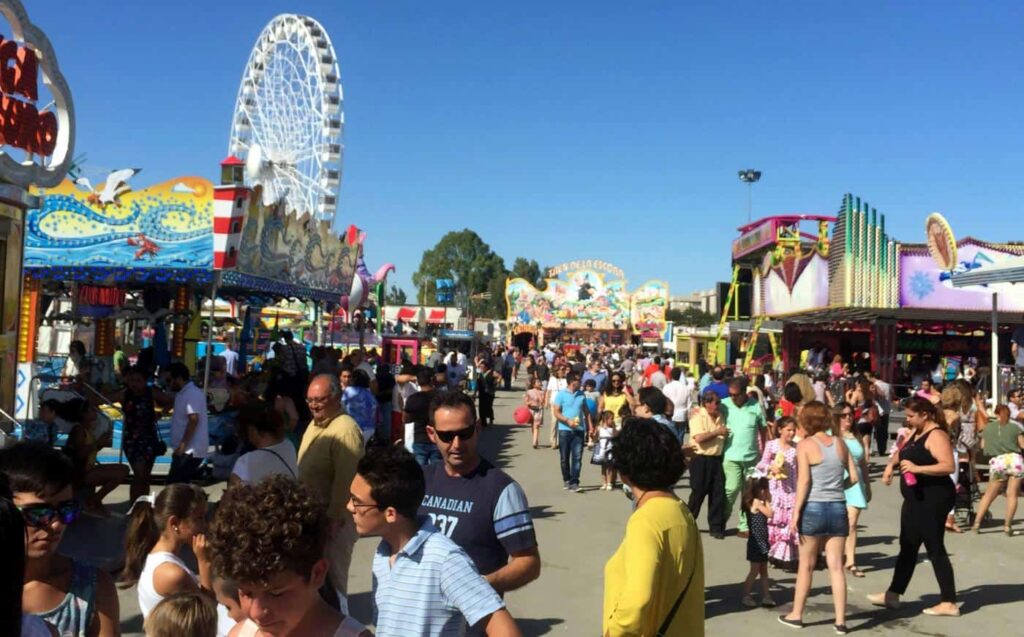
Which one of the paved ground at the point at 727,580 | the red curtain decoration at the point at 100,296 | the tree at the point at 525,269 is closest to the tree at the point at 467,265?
the tree at the point at 525,269

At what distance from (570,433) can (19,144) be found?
6.83 m

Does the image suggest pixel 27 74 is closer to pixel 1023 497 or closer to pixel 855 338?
pixel 1023 497

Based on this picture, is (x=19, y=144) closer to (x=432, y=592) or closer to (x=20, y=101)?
(x=20, y=101)

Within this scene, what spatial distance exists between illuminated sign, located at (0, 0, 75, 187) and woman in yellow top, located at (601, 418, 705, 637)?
8354 mm

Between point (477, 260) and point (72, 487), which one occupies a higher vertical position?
point (477, 260)

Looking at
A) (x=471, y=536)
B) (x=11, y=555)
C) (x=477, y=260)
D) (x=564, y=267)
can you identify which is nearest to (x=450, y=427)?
(x=471, y=536)

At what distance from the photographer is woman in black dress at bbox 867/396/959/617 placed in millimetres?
6203

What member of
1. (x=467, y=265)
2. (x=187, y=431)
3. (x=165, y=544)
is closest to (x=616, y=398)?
(x=187, y=431)

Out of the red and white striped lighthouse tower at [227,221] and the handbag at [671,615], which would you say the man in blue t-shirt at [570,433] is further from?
the handbag at [671,615]

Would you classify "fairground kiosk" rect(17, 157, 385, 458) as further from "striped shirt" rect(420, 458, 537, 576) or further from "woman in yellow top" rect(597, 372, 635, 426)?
"striped shirt" rect(420, 458, 537, 576)

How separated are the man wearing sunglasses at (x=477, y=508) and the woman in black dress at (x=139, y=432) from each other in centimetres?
589

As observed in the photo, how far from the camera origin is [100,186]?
13352 mm

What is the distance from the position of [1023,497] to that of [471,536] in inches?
429

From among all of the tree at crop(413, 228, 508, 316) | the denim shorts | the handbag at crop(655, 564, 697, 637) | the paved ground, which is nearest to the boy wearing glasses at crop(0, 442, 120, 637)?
the handbag at crop(655, 564, 697, 637)
